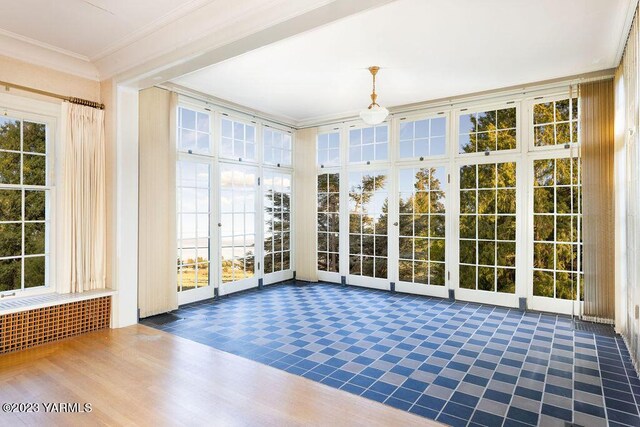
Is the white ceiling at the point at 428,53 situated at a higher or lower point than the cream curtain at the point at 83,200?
higher

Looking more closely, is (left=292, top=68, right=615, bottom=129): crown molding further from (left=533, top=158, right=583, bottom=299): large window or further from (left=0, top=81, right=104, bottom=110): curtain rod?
(left=0, top=81, right=104, bottom=110): curtain rod

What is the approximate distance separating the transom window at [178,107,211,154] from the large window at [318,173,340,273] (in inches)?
91.8

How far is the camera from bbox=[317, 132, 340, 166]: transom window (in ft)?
22.6

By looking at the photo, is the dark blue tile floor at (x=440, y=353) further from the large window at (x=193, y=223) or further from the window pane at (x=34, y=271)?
the window pane at (x=34, y=271)

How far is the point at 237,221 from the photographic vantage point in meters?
6.06

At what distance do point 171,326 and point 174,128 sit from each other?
2.52 metres

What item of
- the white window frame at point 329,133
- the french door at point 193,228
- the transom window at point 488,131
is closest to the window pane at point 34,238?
the french door at point 193,228

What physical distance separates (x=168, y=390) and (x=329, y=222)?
4.53 metres

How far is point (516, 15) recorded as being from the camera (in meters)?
3.25

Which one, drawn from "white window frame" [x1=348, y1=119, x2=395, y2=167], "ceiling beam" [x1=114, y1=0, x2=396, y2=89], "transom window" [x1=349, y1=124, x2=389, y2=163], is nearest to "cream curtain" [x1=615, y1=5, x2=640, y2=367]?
"ceiling beam" [x1=114, y1=0, x2=396, y2=89]

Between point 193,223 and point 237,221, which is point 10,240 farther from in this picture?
point 237,221

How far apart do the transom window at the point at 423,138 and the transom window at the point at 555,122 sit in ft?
4.14

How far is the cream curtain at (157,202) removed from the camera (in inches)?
180

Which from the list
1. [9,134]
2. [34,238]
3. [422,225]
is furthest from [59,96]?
[422,225]
